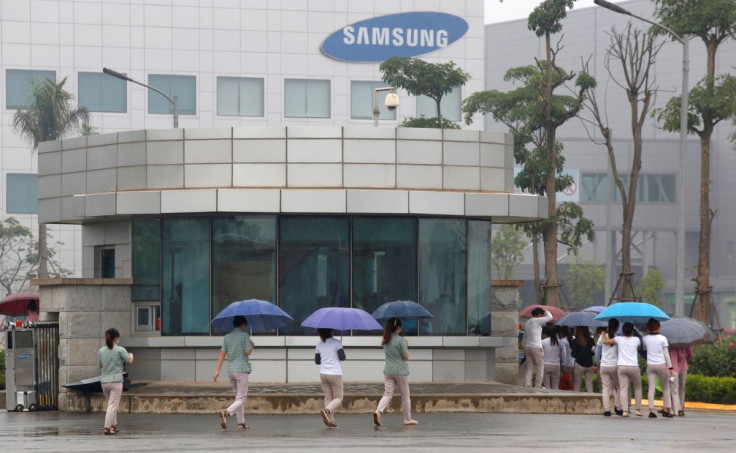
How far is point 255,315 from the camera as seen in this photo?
73.7 feet

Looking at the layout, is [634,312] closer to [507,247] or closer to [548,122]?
[548,122]

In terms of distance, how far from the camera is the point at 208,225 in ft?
88.0

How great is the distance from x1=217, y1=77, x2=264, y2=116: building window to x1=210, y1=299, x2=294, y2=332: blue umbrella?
57101 mm

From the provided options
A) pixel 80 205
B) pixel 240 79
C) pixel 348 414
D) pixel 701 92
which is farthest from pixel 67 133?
pixel 348 414

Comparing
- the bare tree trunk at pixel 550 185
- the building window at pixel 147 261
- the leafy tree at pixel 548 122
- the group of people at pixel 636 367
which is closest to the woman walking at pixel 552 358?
the group of people at pixel 636 367

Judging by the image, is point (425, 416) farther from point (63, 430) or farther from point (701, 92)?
point (701, 92)

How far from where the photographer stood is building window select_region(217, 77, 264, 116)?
262ft

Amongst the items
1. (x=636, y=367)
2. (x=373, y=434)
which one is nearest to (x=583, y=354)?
(x=636, y=367)

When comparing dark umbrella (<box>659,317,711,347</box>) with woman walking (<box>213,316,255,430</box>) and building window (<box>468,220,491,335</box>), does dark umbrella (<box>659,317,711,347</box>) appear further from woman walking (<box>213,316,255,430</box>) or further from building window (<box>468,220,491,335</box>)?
woman walking (<box>213,316,255,430</box>)

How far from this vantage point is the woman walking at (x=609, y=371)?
78.0ft

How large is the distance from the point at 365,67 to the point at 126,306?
183 ft

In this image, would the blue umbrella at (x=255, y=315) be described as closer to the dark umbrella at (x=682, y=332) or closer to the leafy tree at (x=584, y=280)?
the dark umbrella at (x=682, y=332)

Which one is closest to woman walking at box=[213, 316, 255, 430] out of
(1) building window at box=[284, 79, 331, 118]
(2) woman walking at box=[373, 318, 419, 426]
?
(2) woman walking at box=[373, 318, 419, 426]

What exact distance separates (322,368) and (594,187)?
91.5 m
